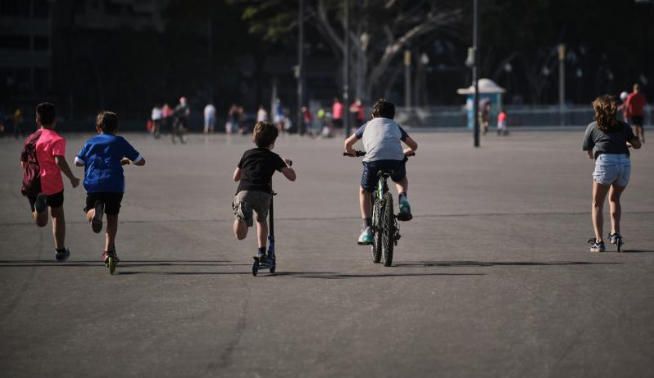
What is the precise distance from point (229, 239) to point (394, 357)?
669 cm

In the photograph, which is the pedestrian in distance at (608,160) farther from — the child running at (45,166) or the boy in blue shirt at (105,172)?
the child running at (45,166)

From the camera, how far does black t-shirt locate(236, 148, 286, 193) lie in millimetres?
10859

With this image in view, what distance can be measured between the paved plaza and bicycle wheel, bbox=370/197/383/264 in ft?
0.51

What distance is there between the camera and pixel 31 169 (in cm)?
1181

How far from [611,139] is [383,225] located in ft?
7.86

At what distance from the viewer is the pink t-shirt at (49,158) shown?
1173 centimetres

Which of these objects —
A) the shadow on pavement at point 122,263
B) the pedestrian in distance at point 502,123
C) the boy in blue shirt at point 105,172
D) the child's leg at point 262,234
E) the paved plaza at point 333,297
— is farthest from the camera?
the pedestrian in distance at point 502,123

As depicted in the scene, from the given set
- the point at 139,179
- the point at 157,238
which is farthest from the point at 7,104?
the point at 157,238

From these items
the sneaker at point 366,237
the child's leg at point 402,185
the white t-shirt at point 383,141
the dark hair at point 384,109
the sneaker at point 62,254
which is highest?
the dark hair at point 384,109

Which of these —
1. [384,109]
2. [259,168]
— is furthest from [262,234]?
[384,109]

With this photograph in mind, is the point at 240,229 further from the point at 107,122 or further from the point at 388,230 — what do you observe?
the point at 107,122

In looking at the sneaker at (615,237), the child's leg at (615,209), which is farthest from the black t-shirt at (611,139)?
the sneaker at (615,237)

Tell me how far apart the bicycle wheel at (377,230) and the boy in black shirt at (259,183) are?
3.60ft

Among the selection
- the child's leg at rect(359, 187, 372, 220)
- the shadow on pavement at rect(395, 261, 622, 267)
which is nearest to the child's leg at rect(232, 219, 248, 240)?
the shadow on pavement at rect(395, 261, 622, 267)
